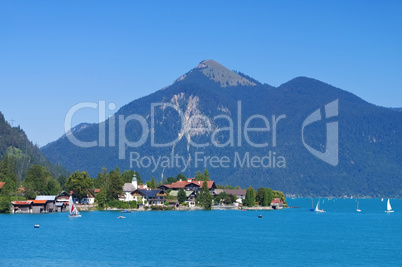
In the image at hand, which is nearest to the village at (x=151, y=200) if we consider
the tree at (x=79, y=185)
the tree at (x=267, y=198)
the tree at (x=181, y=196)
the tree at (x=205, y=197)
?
the tree at (x=181, y=196)

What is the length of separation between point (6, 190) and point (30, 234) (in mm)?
56788

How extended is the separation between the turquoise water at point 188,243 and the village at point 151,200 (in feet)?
53.7

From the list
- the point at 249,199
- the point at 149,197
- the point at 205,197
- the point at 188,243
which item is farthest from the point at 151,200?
the point at 188,243

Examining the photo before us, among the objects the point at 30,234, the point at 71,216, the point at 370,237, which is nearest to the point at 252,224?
the point at 370,237

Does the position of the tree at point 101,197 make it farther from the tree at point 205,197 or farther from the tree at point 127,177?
the tree at point 127,177

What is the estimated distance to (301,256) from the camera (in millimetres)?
76375

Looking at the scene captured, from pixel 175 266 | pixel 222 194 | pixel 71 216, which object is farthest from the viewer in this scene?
pixel 222 194

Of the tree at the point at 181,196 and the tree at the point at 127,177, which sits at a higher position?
the tree at the point at 127,177

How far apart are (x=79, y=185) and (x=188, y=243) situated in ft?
231

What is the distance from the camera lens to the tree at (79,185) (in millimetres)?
152625

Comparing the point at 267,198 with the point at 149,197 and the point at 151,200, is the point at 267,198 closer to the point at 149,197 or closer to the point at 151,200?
the point at 151,200

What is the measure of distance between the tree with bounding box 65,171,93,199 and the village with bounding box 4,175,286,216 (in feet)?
4.85

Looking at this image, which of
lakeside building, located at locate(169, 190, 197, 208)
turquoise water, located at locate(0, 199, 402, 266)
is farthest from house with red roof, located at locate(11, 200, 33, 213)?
lakeside building, located at locate(169, 190, 197, 208)

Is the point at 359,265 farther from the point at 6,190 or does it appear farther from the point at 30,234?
the point at 6,190
